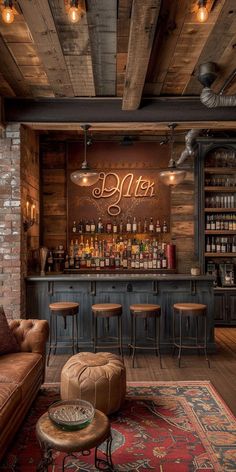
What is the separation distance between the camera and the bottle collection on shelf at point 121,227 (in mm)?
7781

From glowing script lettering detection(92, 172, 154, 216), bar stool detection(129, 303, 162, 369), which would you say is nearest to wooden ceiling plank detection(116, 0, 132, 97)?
bar stool detection(129, 303, 162, 369)

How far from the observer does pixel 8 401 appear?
2662mm

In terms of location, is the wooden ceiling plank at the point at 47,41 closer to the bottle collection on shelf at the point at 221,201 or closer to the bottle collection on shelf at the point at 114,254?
the bottle collection on shelf at the point at 114,254

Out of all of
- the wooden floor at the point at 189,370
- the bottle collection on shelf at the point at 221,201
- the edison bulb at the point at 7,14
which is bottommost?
the wooden floor at the point at 189,370

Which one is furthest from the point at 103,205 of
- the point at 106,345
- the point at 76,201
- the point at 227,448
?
the point at 227,448

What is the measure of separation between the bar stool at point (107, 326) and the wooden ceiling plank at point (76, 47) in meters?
2.77

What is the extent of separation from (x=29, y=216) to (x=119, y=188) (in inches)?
91.8

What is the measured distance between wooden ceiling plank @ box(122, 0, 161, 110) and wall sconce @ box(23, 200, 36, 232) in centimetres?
223

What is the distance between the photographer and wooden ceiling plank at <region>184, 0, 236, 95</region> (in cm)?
323

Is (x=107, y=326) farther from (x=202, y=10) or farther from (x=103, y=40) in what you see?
(x=202, y=10)

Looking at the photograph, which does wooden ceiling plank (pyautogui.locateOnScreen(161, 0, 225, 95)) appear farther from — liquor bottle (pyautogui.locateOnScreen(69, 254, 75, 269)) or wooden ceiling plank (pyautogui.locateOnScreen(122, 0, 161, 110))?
liquor bottle (pyautogui.locateOnScreen(69, 254, 75, 269))

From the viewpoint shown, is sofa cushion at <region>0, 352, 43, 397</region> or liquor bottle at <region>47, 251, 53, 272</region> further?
liquor bottle at <region>47, 251, 53, 272</region>

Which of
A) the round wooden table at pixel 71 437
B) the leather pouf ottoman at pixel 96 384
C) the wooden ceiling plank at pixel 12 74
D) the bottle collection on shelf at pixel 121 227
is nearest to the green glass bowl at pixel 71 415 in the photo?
the round wooden table at pixel 71 437

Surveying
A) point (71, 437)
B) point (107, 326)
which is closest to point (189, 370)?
point (107, 326)
